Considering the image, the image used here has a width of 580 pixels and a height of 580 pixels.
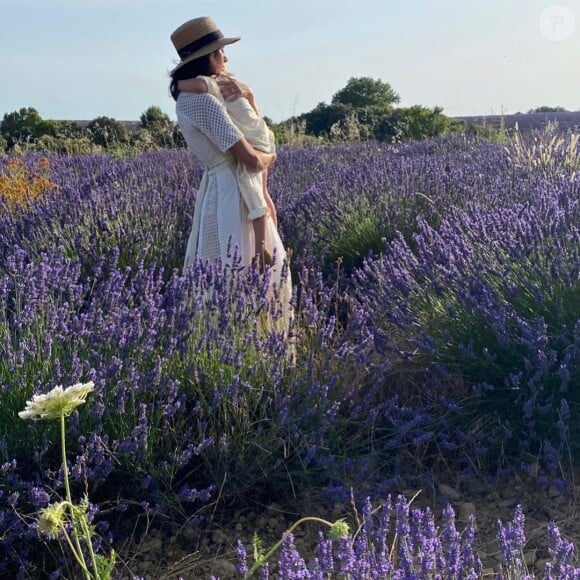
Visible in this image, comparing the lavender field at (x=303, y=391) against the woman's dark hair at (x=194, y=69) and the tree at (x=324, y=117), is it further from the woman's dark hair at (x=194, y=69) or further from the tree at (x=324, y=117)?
the tree at (x=324, y=117)

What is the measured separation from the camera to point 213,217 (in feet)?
11.5

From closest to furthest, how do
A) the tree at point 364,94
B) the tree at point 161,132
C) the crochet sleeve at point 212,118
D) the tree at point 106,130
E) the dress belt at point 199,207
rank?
the crochet sleeve at point 212,118 < the dress belt at point 199,207 < the tree at point 161,132 < the tree at point 106,130 < the tree at point 364,94

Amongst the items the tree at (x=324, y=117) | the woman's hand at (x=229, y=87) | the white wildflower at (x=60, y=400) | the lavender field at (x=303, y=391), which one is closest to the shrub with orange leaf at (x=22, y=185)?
the lavender field at (x=303, y=391)

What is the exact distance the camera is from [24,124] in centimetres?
1627

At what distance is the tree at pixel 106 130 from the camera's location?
1302cm

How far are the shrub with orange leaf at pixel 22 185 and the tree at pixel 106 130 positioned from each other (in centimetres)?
553

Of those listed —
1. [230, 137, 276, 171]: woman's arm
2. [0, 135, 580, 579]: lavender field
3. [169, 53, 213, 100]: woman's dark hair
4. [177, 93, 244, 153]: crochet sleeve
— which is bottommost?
[0, 135, 580, 579]: lavender field

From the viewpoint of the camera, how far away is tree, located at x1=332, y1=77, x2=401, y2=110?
1889cm

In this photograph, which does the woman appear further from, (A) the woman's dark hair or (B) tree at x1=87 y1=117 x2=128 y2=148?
(B) tree at x1=87 y1=117 x2=128 y2=148

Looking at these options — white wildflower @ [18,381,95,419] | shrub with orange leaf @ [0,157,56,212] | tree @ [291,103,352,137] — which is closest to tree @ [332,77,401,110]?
tree @ [291,103,352,137]

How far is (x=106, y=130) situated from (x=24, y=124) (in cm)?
423

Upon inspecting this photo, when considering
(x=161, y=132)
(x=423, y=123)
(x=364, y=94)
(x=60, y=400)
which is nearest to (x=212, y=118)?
(x=60, y=400)

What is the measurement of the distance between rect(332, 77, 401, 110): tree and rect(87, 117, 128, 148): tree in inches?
236

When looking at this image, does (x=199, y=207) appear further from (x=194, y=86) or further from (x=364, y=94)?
(x=364, y=94)
